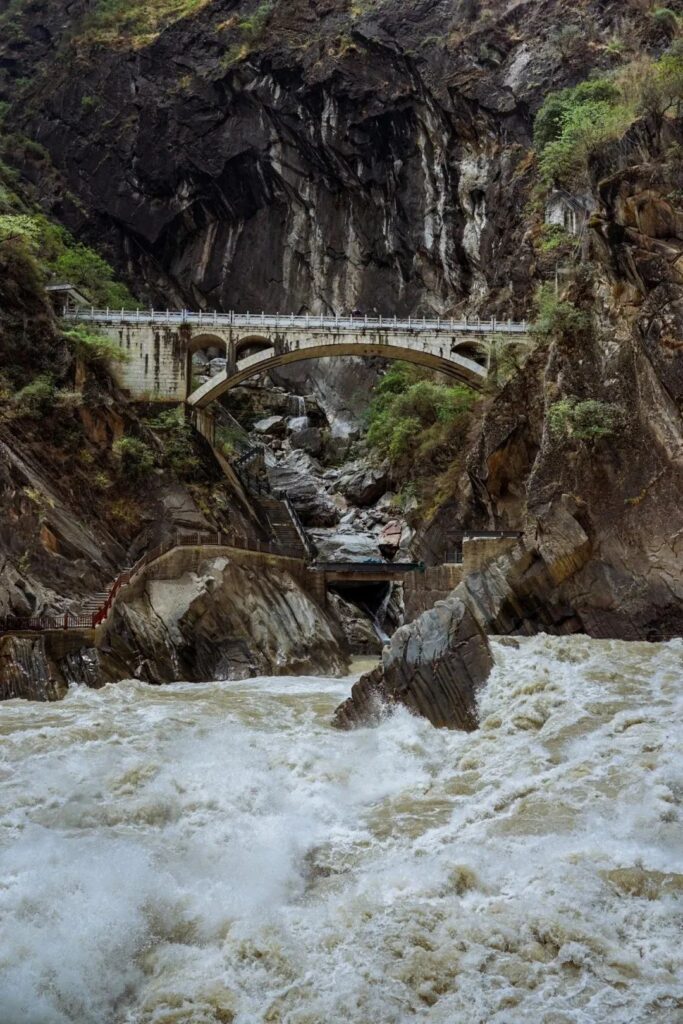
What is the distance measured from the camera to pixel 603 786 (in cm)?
1170

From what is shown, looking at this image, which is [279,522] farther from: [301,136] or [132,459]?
[301,136]

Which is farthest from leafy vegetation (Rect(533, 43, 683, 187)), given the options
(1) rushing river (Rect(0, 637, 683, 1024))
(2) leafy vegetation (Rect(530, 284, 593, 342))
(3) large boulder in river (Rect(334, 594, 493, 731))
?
(1) rushing river (Rect(0, 637, 683, 1024))

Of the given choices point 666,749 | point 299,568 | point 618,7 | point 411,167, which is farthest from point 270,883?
point 618,7

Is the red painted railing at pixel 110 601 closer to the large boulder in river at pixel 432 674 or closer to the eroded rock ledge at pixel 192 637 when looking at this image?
the eroded rock ledge at pixel 192 637

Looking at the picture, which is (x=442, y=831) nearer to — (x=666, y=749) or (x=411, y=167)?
(x=666, y=749)

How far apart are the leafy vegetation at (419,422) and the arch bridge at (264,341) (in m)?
1.80

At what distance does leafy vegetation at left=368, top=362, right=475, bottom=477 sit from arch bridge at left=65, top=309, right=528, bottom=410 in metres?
1.80

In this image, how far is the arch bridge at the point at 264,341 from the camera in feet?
144

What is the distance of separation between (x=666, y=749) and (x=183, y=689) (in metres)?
13.7

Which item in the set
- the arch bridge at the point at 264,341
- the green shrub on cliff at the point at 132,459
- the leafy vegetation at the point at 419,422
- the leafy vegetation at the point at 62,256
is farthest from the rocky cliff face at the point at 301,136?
the green shrub on cliff at the point at 132,459

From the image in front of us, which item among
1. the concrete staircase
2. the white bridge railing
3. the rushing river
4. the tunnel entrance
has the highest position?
the white bridge railing

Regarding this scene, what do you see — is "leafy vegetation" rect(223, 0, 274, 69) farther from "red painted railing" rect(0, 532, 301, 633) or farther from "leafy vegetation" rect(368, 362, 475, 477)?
"red painted railing" rect(0, 532, 301, 633)

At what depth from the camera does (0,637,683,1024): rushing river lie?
7.98m

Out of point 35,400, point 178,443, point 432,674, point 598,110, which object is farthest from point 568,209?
point 432,674
